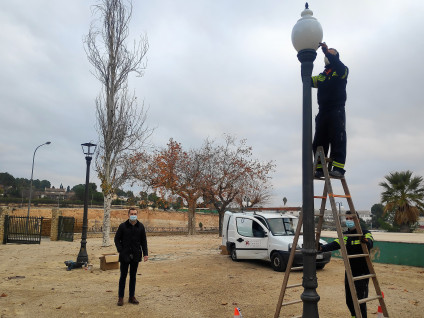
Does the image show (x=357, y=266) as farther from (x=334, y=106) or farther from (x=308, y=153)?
(x=334, y=106)

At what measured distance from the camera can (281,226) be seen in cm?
1218

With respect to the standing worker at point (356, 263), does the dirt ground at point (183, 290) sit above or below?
below

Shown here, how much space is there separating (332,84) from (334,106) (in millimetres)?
300

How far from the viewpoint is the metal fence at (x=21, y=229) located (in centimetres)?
2150

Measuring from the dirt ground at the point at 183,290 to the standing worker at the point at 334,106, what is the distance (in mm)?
3229

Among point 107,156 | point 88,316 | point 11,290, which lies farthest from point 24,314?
point 107,156

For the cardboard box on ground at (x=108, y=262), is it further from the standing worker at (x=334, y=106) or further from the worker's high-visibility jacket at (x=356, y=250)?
the standing worker at (x=334, y=106)

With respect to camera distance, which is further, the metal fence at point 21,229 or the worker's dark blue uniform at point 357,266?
the metal fence at point 21,229

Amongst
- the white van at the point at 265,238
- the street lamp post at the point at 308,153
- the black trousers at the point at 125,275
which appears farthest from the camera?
the white van at the point at 265,238

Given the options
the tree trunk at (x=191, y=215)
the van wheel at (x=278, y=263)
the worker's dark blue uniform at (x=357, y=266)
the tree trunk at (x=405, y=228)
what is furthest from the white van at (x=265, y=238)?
the tree trunk at (x=191, y=215)

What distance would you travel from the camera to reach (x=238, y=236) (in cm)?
1290

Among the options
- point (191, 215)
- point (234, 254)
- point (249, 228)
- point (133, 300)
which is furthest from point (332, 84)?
point (191, 215)

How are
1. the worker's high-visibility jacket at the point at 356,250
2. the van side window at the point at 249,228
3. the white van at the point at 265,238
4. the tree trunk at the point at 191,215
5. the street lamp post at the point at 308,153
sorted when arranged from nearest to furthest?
the street lamp post at the point at 308,153 < the worker's high-visibility jacket at the point at 356,250 < the white van at the point at 265,238 < the van side window at the point at 249,228 < the tree trunk at the point at 191,215

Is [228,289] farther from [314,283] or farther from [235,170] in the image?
[235,170]
